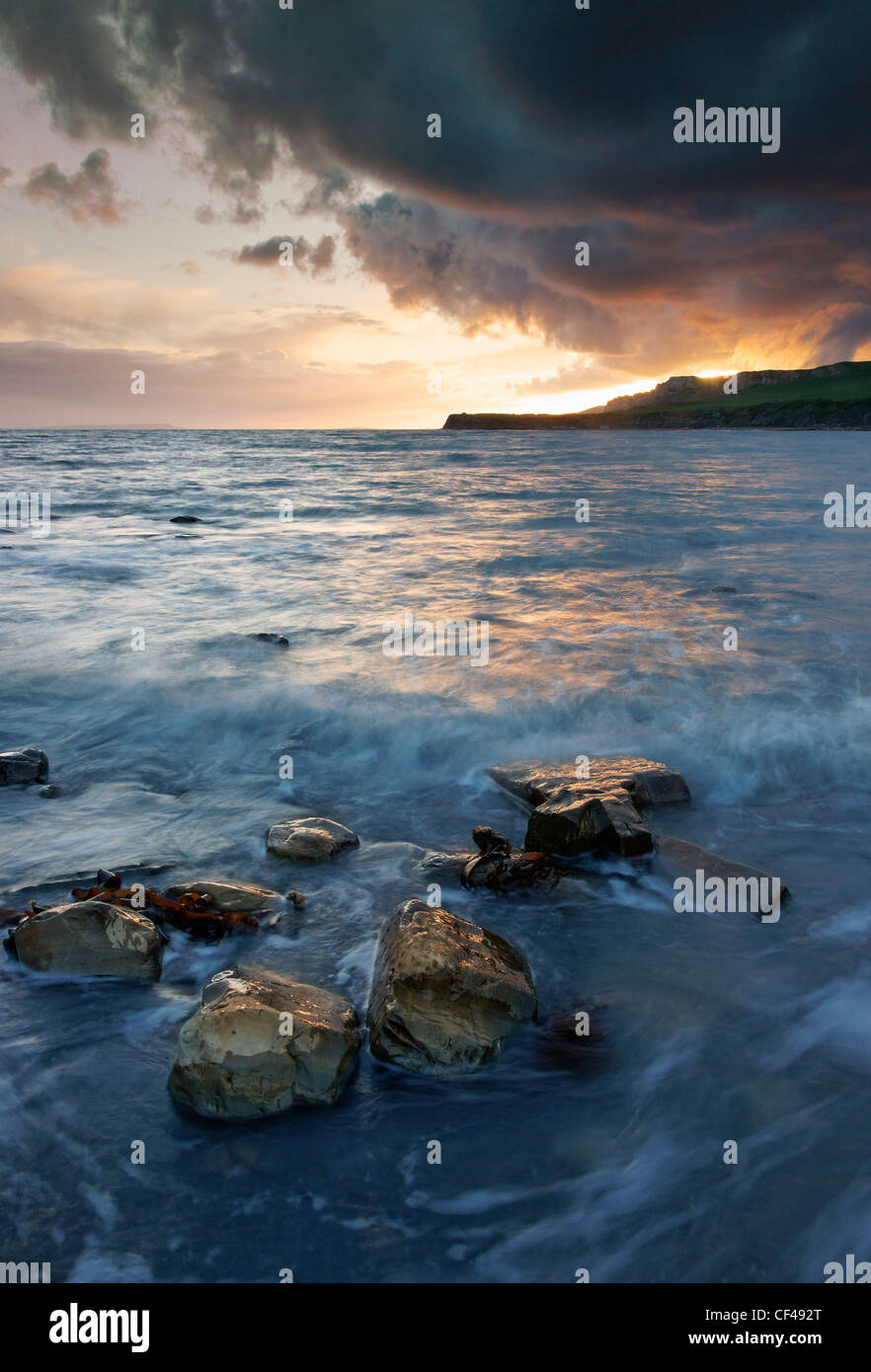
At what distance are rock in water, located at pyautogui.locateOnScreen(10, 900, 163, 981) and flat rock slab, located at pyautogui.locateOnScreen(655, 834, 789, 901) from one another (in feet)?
10.2

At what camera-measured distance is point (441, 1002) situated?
3.23 meters

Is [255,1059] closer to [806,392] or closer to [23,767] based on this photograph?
[23,767]

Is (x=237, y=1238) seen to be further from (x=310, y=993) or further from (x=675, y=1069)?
(x=675, y=1069)

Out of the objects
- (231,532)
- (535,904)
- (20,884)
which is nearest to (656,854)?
(535,904)

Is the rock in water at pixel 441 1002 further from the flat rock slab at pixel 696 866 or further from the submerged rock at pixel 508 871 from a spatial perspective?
the flat rock slab at pixel 696 866

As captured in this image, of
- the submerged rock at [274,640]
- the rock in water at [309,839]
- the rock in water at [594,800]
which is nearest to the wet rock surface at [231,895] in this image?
the rock in water at [309,839]

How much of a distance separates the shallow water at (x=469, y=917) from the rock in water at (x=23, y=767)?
13.0 inches

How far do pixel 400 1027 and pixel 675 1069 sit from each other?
1.27m

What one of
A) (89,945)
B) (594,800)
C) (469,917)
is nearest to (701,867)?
(594,800)

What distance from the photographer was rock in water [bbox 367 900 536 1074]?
3164 millimetres

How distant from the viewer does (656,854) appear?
15.7 ft

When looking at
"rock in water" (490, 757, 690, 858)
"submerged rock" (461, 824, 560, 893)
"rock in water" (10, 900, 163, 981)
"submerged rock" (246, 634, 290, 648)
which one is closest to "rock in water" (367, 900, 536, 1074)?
"submerged rock" (461, 824, 560, 893)

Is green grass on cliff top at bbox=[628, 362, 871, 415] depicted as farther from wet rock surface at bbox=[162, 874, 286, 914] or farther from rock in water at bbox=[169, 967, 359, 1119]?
rock in water at bbox=[169, 967, 359, 1119]

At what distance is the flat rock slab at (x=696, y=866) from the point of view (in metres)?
4.50
